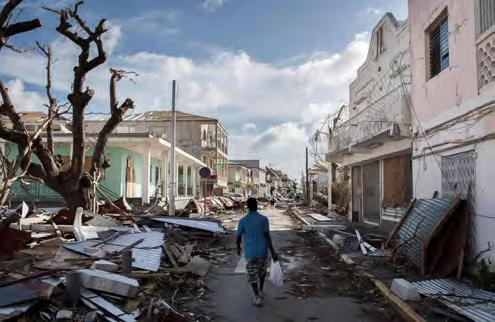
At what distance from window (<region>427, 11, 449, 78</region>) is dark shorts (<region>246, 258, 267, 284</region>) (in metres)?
6.63

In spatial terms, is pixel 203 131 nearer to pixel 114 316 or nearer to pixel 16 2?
pixel 16 2

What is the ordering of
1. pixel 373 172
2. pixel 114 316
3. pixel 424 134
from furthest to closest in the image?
pixel 373 172, pixel 424 134, pixel 114 316

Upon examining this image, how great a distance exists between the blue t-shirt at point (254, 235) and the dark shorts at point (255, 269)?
0.09 meters

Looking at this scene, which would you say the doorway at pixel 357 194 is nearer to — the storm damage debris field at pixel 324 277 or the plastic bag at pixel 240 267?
the storm damage debris field at pixel 324 277

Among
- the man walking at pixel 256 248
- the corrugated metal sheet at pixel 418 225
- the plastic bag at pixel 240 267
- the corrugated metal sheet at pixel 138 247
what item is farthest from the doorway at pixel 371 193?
the man walking at pixel 256 248

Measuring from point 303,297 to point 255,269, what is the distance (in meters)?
1.17

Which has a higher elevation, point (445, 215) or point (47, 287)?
point (445, 215)

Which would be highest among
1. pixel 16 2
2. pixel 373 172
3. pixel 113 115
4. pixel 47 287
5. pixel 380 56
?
pixel 380 56

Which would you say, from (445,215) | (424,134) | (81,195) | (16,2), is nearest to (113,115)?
(81,195)

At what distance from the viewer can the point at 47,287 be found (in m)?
6.54

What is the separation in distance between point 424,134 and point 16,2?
1018cm

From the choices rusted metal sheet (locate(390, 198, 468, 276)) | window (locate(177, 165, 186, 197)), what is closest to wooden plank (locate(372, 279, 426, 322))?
rusted metal sheet (locate(390, 198, 468, 276))

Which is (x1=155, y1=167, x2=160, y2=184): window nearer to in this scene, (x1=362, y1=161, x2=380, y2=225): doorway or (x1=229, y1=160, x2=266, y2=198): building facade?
(x1=362, y1=161, x2=380, y2=225): doorway

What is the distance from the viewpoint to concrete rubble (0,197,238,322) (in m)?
6.38
